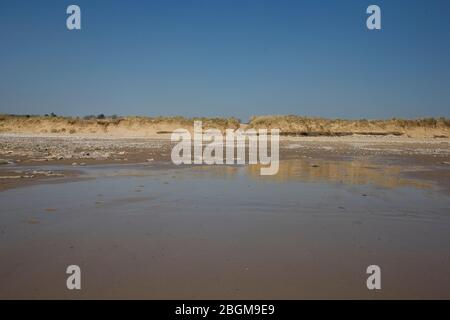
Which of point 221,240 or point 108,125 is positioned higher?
point 108,125

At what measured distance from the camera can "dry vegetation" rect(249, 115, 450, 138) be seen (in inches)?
1604

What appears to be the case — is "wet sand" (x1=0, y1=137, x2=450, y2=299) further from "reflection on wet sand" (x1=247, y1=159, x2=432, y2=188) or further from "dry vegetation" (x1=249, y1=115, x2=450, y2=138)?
"dry vegetation" (x1=249, y1=115, x2=450, y2=138)

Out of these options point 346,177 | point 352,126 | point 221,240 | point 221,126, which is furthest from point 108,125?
point 221,240

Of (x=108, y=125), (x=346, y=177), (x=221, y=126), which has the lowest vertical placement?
(x=346, y=177)

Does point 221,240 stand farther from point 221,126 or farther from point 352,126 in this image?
point 352,126

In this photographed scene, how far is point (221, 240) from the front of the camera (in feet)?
14.4

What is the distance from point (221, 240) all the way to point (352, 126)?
40798 millimetres

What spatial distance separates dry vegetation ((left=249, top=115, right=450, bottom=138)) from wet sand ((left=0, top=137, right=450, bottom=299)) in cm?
3457

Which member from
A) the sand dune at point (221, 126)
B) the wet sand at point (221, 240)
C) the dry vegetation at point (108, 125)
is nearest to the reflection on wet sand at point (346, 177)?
the wet sand at point (221, 240)

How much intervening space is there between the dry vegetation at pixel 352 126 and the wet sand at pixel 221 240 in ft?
113

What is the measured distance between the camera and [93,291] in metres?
3.02

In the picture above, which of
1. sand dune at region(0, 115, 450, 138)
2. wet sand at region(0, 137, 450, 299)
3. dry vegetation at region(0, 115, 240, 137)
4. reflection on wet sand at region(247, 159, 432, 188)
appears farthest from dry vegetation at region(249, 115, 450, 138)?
wet sand at region(0, 137, 450, 299)
